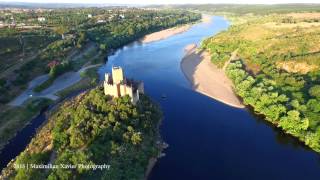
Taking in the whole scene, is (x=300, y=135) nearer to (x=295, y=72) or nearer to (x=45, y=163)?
(x=295, y=72)

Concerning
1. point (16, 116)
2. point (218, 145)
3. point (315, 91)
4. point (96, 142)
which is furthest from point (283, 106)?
point (16, 116)

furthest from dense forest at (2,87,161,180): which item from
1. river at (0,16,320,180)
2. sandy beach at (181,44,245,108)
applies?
sandy beach at (181,44,245,108)

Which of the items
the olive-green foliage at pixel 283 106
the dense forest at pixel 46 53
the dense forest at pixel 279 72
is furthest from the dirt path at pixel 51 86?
the olive-green foliage at pixel 283 106

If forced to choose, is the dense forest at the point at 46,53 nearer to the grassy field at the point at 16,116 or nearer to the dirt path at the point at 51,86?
the grassy field at the point at 16,116

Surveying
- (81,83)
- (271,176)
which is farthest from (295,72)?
(81,83)

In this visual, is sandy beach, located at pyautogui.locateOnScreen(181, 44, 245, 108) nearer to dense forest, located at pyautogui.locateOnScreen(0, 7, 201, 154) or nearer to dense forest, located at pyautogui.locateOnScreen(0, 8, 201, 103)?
dense forest, located at pyautogui.locateOnScreen(0, 7, 201, 154)

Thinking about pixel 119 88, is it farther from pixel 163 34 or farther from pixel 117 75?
pixel 163 34

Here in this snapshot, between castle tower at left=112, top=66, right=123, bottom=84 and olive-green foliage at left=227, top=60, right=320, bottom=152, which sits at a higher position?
castle tower at left=112, top=66, right=123, bottom=84
